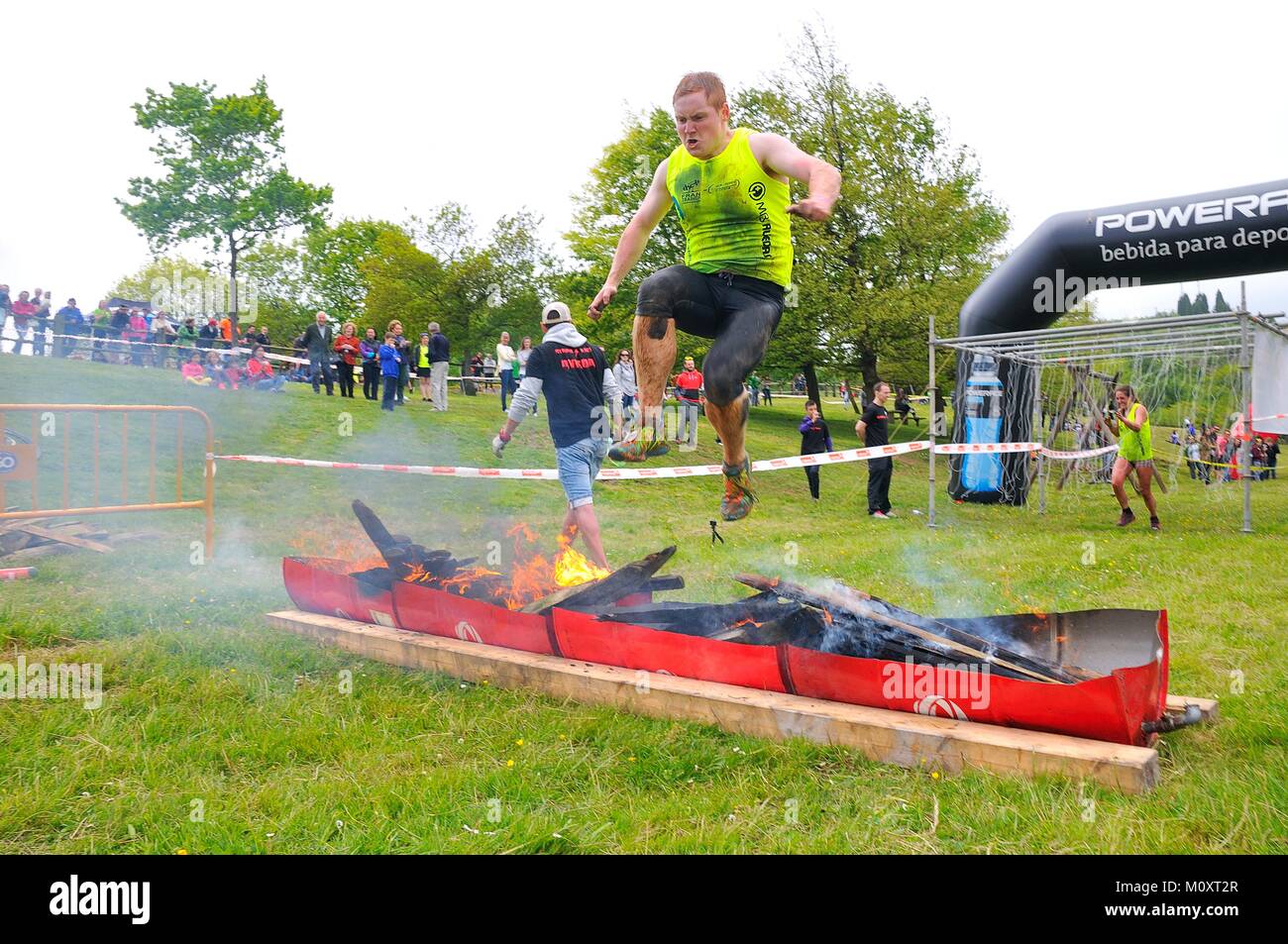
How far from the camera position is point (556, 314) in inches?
243

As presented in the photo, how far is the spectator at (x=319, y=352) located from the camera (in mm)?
19531

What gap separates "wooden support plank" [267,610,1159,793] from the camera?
137 inches

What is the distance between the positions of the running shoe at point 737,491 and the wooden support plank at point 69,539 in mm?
6738

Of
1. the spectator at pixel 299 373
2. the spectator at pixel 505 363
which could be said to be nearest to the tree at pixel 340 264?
the spectator at pixel 299 373

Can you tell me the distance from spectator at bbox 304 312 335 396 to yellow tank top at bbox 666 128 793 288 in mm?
16469

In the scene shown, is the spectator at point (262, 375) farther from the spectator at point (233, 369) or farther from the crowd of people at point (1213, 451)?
the crowd of people at point (1213, 451)

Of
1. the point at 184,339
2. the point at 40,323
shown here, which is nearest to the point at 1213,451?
the point at 184,339

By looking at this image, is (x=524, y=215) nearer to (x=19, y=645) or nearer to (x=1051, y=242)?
(x=1051, y=242)

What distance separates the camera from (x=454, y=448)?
606 inches

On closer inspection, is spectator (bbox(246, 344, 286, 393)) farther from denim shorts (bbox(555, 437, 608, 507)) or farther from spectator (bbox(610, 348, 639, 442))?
denim shorts (bbox(555, 437, 608, 507))

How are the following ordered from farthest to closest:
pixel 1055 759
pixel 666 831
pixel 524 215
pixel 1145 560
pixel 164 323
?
1. pixel 524 215
2. pixel 164 323
3. pixel 1145 560
4. pixel 1055 759
5. pixel 666 831

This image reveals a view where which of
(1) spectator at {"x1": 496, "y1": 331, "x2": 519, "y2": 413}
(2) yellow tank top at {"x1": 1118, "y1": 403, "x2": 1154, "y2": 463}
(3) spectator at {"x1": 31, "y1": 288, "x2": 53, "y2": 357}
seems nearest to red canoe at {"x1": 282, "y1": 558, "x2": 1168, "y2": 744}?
(2) yellow tank top at {"x1": 1118, "y1": 403, "x2": 1154, "y2": 463}
